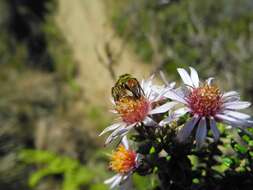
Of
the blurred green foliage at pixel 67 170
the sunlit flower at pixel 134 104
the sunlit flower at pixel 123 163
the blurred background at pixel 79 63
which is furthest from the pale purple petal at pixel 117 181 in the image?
the blurred green foliage at pixel 67 170

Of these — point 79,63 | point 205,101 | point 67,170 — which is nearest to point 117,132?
point 205,101

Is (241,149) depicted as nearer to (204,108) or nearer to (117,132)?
(204,108)

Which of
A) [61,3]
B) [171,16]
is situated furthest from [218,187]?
[61,3]

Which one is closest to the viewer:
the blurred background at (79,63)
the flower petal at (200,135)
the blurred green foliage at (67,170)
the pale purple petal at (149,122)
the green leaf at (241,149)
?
the flower petal at (200,135)

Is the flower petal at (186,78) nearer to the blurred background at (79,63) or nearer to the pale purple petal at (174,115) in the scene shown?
the pale purple petal at (174,115)

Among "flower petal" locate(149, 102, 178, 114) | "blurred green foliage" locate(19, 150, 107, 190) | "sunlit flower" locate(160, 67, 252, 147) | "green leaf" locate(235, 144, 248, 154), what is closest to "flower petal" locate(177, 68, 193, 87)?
"sunlit flower" locate(160, 67, 252, 147)

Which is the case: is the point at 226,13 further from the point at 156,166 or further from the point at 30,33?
the point at 156,166
